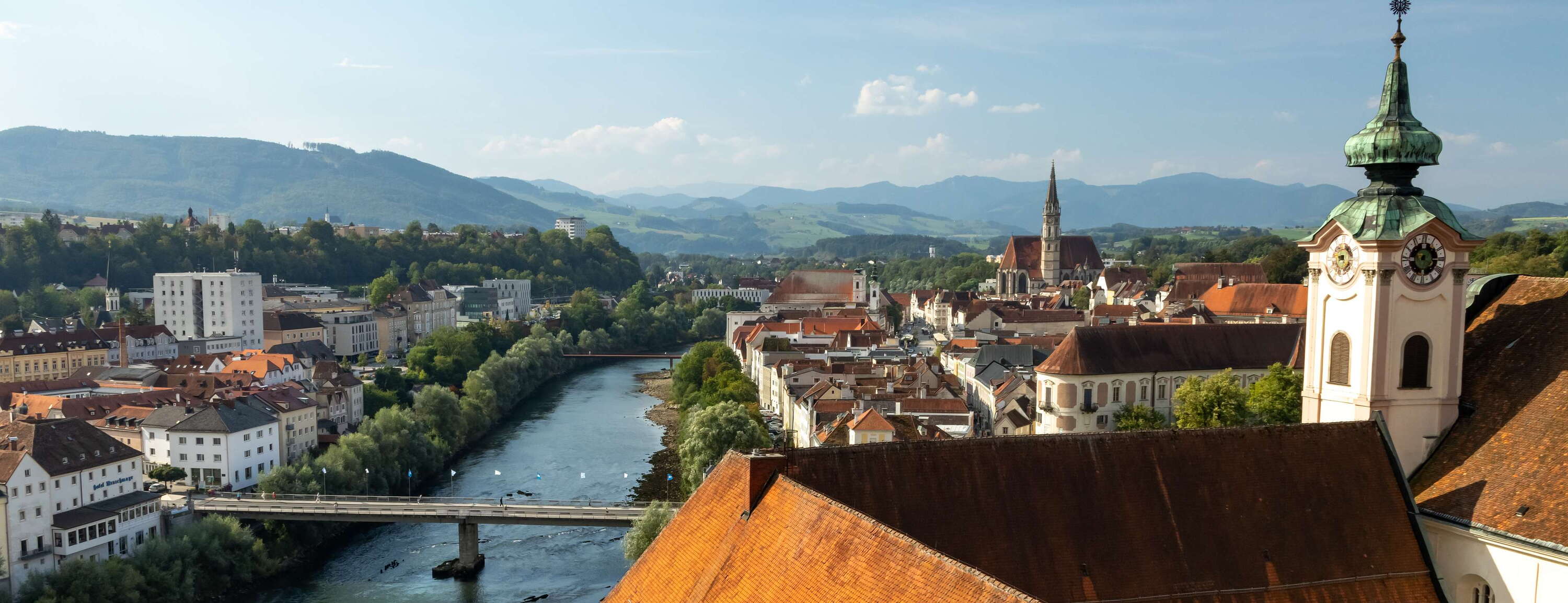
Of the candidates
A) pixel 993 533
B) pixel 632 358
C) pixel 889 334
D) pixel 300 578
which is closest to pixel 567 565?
pixel 300 578

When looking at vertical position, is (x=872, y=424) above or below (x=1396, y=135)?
below

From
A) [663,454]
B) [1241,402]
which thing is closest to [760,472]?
[1241,402]

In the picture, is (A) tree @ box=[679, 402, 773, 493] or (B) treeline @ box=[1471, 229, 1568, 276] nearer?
(A) tree @ box=[679, 402, 773, 493]

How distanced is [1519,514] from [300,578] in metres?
38.3

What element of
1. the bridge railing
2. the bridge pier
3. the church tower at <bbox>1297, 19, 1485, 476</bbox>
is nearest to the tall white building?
the bridge railing

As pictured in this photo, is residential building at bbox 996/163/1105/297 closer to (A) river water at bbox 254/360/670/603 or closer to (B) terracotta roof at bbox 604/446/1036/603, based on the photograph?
(A) river water at bbox 254/360/670/603

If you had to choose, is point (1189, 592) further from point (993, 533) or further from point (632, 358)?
point (632, 358)

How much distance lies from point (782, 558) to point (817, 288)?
129 meters

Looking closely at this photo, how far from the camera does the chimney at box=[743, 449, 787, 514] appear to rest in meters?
14.9

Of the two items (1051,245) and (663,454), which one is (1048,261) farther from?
(663,454)

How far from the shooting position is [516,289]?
159 meters

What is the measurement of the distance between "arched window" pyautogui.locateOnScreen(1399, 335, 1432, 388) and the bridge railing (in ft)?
94.2

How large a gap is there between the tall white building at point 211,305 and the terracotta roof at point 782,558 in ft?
294

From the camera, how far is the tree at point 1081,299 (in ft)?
368
